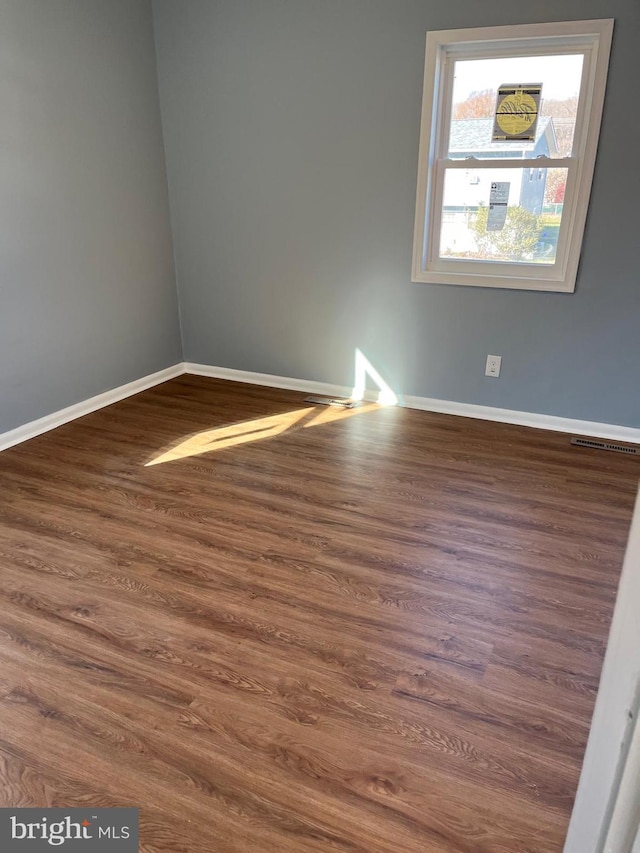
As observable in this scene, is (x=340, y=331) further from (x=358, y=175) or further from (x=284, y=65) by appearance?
(x=284, y=65)

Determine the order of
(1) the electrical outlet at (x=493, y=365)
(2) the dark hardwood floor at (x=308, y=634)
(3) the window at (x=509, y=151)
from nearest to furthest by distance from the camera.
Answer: (2) the dark hardwood floor at (x=308, y=634)
(3) the window at (x=509, y=151)
(1) the electrical outlet at (x=493, y=365)

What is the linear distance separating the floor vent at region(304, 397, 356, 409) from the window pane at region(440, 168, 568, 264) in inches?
43.1

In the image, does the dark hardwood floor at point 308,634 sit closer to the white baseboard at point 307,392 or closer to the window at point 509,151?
the white baseboard at point 307,392

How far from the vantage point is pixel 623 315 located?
10.4 ft

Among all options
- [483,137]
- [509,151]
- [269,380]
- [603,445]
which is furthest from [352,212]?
[603,445]

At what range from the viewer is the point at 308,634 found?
1.94m

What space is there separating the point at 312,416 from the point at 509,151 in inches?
71.0

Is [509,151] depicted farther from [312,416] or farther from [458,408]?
[312,416]

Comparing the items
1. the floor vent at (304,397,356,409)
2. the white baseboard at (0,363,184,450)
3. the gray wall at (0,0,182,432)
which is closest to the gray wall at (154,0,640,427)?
the floor vent at (304,397,356,409)

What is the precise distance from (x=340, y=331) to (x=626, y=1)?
2.13m

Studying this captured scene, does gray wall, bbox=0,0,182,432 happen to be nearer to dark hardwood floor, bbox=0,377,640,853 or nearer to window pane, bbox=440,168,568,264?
dark hardwood floor, bbox=0,377,640,853

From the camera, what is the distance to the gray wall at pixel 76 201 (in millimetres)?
3014

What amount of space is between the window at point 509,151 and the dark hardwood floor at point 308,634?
104cm

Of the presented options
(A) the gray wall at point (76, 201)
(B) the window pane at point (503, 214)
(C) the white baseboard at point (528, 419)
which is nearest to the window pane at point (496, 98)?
(B) the window pane at point (503, 214)
